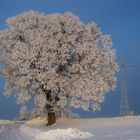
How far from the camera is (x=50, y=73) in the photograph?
4941 cm

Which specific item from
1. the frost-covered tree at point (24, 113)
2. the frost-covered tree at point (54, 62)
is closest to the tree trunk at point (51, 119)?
the frost-covered tree at point (54, 62)

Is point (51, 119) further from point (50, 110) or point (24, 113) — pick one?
point (24, 113)

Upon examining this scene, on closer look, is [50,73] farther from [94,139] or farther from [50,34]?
[94,139]

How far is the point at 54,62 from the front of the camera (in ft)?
164

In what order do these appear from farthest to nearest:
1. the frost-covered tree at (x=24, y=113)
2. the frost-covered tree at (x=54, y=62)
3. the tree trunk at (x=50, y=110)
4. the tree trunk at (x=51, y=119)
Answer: the frost-covered tree at (x=24, y=113)
the tree trunk at (x=51, y=119)
the tree trunk at (x=50, y=110)
the frost-covered tree at (x=54, y=62)

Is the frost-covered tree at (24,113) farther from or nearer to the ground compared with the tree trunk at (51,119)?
farther from the ground

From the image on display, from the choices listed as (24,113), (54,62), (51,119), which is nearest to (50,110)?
(51,119)

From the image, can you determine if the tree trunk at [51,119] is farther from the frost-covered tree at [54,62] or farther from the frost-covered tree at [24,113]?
the frost-covered tree at [24,113]

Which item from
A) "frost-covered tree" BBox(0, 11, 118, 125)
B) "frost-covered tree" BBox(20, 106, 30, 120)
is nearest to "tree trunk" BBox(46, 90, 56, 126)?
"frost-covered tree" BBox(0, 11, 118, 125)

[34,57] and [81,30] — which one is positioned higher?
[81,30]

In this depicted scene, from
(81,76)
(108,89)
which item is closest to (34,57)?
(81,76)

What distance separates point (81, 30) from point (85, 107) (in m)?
8.95

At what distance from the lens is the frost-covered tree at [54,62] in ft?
164

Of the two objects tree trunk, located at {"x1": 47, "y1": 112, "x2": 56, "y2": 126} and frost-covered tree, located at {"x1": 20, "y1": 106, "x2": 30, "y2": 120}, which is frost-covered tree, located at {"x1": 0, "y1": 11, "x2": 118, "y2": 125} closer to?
tree trunk, located at {"x1": 47, "y1": 112, "x2": 56, "y2": 126}
